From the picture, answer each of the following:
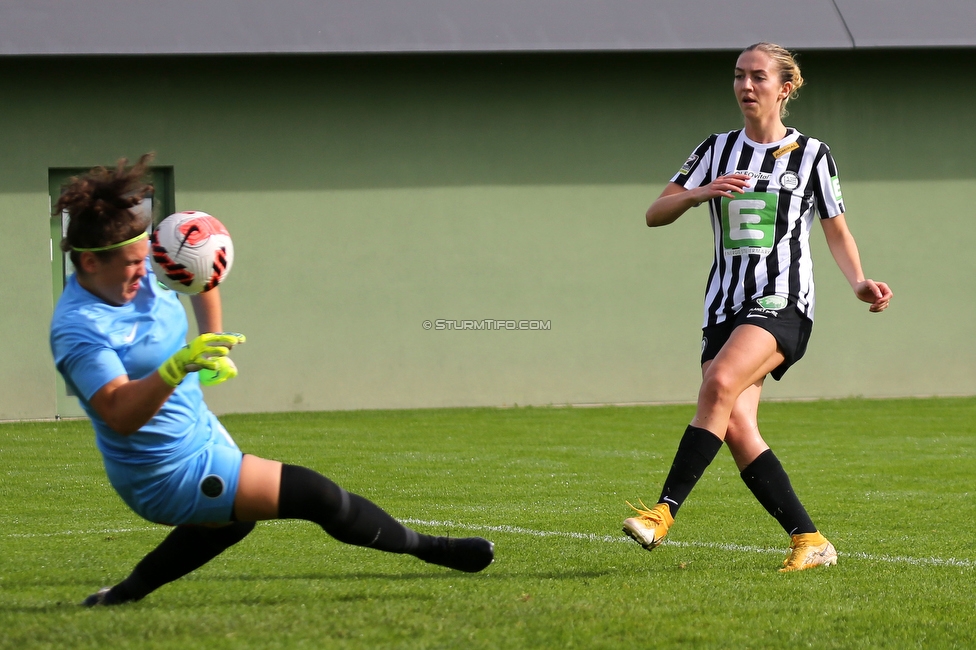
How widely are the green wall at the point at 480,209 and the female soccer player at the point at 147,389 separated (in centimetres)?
1101

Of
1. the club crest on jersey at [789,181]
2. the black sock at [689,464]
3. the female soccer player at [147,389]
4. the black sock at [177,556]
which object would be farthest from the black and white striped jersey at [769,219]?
the black sock at [177,556]

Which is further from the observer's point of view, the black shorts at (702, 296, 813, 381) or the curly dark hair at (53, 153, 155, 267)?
the black shorts at (702, 296, 813, 381)

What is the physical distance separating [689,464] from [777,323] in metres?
0.70

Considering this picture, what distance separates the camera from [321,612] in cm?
405

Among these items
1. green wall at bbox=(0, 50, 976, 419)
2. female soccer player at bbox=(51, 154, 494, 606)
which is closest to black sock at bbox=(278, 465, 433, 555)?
female soccer player at bbox=(51, 154, 494, 606)

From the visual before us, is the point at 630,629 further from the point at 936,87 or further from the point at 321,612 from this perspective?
the point at 936,87

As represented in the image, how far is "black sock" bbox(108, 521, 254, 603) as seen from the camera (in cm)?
416

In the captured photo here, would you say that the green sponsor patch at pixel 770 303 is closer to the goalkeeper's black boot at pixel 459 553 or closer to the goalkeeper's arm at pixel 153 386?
the goalkeeper's black boot at pixel 459 553

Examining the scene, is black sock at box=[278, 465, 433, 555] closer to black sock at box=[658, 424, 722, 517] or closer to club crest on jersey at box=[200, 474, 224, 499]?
club crest on jersey at box=[200, 474, 224, 499]

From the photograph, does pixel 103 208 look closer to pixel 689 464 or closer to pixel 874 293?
pixel 689 464

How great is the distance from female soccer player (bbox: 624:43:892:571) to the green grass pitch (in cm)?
42

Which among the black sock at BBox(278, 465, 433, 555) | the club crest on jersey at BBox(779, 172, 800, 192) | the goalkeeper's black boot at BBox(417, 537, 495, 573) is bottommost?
the goalkeeper's black boot at BBox(417, 537, 495, 573)

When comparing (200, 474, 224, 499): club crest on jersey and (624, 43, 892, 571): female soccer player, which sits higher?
(624, 43, 892, 571): female soccer player

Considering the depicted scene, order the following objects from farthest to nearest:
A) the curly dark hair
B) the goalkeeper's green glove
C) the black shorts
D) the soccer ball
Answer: the black shorts
the soccer ball
the curly dark hair
the goalkeeper's green glove
